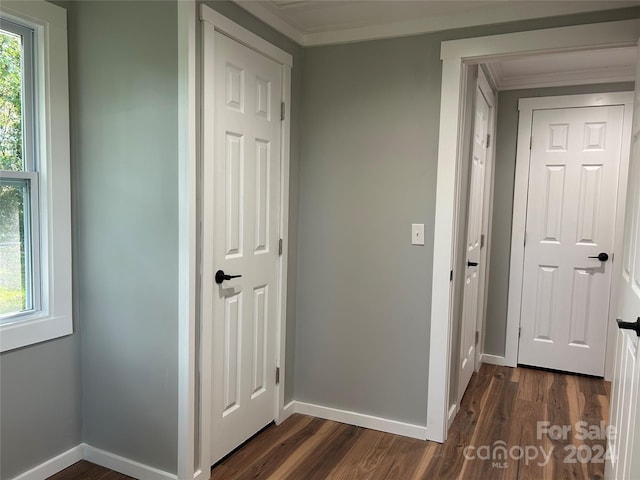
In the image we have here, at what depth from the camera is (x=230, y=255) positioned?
2227 mm

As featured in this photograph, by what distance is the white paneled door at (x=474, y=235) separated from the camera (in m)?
2.89

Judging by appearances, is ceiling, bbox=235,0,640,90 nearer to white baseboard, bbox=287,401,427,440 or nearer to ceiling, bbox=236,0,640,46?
ceiling, bbox=236,0,640,46

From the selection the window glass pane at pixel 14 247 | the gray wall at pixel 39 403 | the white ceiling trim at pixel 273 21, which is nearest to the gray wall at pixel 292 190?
the white ceiling trim at pixel 273 21

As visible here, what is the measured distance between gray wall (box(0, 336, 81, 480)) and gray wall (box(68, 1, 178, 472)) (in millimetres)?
84

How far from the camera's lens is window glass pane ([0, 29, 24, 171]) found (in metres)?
1.97

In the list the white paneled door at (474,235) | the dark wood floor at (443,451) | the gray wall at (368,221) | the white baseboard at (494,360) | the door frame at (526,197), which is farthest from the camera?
the white baseboard at (494,360)

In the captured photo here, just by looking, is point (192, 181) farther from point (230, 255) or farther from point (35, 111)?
point (35, 111)

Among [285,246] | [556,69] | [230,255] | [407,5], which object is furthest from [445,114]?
[556,69]

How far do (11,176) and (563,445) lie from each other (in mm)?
3027

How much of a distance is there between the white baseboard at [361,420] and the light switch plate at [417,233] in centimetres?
101

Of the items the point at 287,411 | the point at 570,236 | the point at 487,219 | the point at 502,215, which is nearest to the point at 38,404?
the point at 287,411

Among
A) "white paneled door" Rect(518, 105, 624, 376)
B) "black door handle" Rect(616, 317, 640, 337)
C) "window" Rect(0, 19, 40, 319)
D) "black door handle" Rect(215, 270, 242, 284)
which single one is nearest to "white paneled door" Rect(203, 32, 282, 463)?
"black door handle" Rect(215, 270, 242, 284)

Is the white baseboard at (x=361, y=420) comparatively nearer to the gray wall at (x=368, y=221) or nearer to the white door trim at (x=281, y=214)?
the gray wall at (x=368, y=221)

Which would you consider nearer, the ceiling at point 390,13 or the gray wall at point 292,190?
the ceiling at point 390,13
